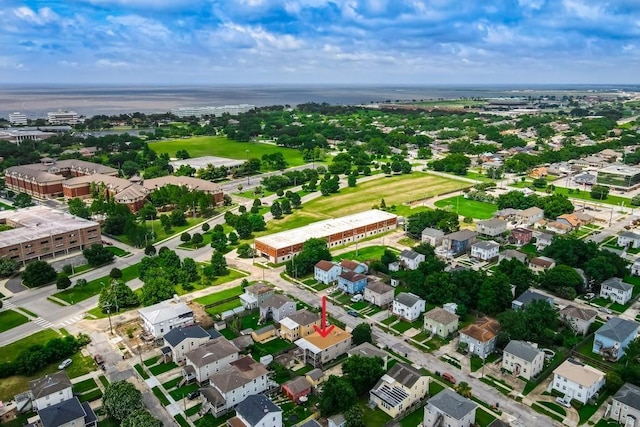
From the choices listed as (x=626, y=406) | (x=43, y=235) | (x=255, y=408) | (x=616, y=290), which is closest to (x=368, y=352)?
(x=255, y=408)

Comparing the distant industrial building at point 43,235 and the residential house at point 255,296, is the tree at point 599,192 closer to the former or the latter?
the residential house at point 255,296

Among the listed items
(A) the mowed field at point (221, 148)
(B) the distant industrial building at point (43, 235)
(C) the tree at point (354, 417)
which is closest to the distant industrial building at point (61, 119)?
(A) the mowed field at point (221, 148)

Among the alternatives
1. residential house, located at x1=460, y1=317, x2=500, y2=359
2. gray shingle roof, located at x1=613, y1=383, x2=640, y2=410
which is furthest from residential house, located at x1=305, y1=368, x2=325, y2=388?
gray shingle roof, located at x1=613, y1=383, x2=640, y2=410

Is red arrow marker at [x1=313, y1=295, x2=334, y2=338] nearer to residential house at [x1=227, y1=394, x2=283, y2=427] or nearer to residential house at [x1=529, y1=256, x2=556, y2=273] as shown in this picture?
residential house at [x1=227, y1=394, x2=283, y2=427]

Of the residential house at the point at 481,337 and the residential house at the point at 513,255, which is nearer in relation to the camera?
the residential house at the point at 481,337

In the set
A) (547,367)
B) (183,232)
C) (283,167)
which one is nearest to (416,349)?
(547,367)
